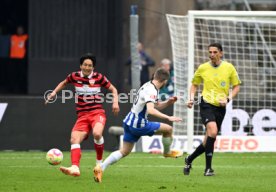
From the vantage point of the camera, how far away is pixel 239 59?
24547 millimetres

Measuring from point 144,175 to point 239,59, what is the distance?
8.30m

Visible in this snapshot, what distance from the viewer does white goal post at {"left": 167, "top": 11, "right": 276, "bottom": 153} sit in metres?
23.2

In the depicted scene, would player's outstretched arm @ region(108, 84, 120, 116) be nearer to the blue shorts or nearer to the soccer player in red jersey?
the soccer player in red jersey

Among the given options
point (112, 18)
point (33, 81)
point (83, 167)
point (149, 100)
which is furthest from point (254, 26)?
point (149, 100)

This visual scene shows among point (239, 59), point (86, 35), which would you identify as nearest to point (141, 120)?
point (239, 59)

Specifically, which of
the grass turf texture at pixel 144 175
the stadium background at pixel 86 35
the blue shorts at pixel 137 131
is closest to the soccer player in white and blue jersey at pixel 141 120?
the blue shorts at pixel 137 131

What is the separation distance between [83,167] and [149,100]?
2.96 metres

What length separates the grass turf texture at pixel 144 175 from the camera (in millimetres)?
14852

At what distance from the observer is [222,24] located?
2552 cm

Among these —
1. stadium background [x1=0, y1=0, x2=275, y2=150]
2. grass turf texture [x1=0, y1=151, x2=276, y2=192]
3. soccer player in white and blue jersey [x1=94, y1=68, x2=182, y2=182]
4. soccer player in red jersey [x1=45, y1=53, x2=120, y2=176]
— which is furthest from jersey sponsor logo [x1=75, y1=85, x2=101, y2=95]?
stadium background [x1=0, y1=0, x2=275, y2=150]

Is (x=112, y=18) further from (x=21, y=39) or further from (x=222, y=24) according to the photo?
(x=222, y=24)

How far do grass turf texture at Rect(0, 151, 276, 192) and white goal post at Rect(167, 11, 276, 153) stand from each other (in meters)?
2.09

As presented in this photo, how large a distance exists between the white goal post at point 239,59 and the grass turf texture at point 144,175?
209 cm

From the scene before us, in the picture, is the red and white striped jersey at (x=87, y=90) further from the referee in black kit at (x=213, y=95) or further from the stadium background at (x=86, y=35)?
the stadium background at (x=86, y=35)
